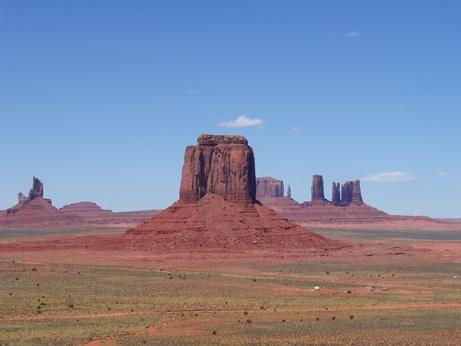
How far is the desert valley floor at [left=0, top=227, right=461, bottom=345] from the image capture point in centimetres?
3722

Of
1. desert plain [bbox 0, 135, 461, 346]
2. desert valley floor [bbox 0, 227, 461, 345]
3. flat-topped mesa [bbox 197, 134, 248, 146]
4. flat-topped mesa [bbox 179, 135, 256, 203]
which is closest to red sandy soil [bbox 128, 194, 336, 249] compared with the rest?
desert plain [bbox 0, 135, 461, 346]

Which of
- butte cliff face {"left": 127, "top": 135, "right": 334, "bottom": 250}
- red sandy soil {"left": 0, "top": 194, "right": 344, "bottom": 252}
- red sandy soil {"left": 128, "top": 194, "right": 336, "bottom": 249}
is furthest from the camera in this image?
butte cliff face {"left": 127, "top": 135, "right": 334, "bottom": 250}

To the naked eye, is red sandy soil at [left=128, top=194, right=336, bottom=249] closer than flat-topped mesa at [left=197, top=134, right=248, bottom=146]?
Yes

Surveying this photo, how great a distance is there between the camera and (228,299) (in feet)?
173

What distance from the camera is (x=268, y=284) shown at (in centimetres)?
6341

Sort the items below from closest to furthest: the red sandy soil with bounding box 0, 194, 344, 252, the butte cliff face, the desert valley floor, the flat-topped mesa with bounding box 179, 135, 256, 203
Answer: the desert valley floor → the red sandy soil with bounding box 0, 194, 344, 252 → the butte cliff face → the flat-topped mesa with bounding box 179, 135, 256, 203

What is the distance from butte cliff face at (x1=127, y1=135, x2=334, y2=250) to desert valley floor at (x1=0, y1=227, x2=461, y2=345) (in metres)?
6.25

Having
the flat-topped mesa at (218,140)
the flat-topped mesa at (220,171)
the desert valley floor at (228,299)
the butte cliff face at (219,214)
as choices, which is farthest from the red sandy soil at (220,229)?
the flat-topped mesa at (218,140)

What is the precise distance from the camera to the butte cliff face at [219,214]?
101 meters

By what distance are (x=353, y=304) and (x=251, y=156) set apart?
59663mm

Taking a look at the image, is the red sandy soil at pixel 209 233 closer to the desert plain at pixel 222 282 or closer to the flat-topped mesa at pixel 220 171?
the desert plain at pixel 222 282

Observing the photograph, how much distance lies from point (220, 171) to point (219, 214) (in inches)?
262

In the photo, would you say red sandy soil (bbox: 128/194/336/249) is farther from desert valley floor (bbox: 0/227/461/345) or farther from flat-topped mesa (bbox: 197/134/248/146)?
flat-topped mesa (bbox: 197/134/248/146)

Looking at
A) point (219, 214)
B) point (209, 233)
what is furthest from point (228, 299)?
point (219, 214)
